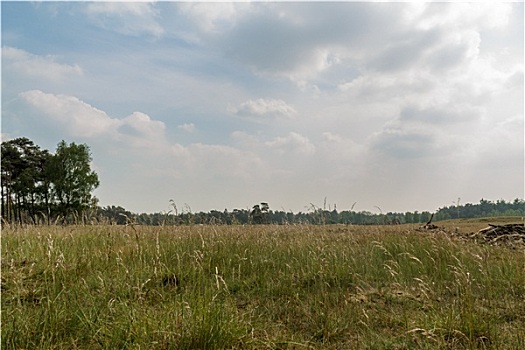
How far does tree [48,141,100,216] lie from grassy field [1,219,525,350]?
3944 cm

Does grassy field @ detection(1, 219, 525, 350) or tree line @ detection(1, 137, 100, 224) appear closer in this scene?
grassy field @ detection(1, 219, 525, 350)

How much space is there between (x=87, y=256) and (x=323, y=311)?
157 inches

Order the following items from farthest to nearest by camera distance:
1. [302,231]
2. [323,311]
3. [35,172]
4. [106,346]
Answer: [35,172], [302,231], [323,311], [106,346]

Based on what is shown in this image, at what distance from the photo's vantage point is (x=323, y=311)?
14.3 feet

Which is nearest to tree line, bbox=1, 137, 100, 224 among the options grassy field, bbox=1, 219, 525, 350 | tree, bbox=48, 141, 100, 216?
tree, bbox=48, 141, 100, 216

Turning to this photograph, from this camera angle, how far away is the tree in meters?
43.3

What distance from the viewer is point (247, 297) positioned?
5035 mm

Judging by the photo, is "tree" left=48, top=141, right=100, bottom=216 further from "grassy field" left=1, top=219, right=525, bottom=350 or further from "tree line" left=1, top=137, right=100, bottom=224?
"grassy field" left=1, top=219, right=525, bottom=350

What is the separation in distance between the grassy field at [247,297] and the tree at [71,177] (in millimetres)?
39442

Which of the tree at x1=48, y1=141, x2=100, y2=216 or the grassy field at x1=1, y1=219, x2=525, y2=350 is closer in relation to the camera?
the grassy field at x1=1, y1=219, x2=525, y2=350

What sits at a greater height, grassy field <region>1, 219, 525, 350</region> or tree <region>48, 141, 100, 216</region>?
tree <region>48, 141, 100, 216</region>

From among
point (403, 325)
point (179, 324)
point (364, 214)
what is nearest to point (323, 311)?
point (403, 325)

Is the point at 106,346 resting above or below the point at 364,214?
below

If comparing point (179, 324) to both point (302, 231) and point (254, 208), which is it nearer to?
point (302, 231)
